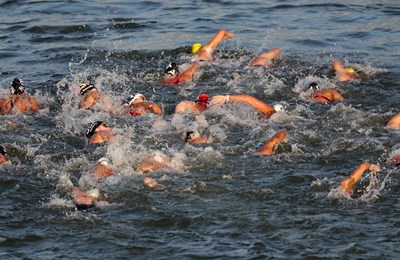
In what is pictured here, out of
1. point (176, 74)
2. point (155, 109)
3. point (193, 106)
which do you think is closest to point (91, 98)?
point (155, 109)

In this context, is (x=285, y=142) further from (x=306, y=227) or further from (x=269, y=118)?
(x=306, y=227)

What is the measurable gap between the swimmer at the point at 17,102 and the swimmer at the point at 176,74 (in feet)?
8.46

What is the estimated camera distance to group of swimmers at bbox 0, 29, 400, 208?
36.2 feet

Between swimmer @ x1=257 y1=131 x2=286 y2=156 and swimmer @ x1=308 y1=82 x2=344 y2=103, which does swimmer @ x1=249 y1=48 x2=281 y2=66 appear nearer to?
swimmer @ x1=308 y1=82 x2=344 y2=103

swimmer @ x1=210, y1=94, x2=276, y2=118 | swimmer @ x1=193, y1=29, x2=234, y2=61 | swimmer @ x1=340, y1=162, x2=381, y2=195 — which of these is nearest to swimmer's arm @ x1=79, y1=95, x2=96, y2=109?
swimmer @ x1=210, y1=94, x2=276, y2=118

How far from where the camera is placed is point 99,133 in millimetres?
13055

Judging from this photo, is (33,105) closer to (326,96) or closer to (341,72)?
(326,96)

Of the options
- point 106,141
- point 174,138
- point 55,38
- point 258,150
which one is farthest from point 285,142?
point 55,38

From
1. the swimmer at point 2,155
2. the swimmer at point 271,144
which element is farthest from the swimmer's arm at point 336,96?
the swimmer at point 2,155

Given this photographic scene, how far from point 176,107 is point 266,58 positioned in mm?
3624

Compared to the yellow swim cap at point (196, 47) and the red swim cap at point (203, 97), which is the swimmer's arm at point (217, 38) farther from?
the red swim cap at point (203, 97)

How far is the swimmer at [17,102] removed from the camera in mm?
14922

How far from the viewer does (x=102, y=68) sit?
17906 mm

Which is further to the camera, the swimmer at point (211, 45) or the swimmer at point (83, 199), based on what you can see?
the swimmer at point (211, 45)
